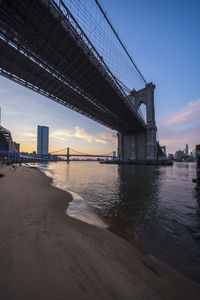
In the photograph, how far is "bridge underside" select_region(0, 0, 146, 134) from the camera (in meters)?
→ 11.9

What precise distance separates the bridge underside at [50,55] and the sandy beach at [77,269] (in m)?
18.9

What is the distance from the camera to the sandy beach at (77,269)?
1259 mm

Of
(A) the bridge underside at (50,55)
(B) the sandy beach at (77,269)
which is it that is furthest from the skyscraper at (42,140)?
(B) the sandy beach at (77,269)

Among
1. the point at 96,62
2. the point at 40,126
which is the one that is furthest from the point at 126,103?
the point at 40,126

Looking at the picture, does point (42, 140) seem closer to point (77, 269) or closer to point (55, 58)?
point (55, 58)

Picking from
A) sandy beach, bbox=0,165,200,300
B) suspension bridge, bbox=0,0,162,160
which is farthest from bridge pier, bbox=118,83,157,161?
sandy beach, bbox=0,165,200,300

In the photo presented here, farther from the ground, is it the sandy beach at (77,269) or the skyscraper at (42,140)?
the skyscraper at (42,140)

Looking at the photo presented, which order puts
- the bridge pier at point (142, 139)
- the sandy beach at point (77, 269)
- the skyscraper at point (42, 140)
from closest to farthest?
the sandy beach at point (77, 269) → the bridge pier at point (142, 139) → the skyscraper at point (42, 140)

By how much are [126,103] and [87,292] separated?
1350 inches

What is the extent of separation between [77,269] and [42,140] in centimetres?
20077

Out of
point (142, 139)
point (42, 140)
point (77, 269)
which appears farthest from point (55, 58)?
point (42, 140)

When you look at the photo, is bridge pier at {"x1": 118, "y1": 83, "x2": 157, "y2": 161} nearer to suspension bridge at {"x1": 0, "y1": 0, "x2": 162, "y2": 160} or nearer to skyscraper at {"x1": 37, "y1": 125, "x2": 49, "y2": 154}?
suspension bridge at {"x1": 0, "y1": 0, "x2": 162, "y2": 160}

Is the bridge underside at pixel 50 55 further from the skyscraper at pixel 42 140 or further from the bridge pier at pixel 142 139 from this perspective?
the skyscraper at pixel 42 140

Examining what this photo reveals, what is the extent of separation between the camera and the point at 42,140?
17875cm
